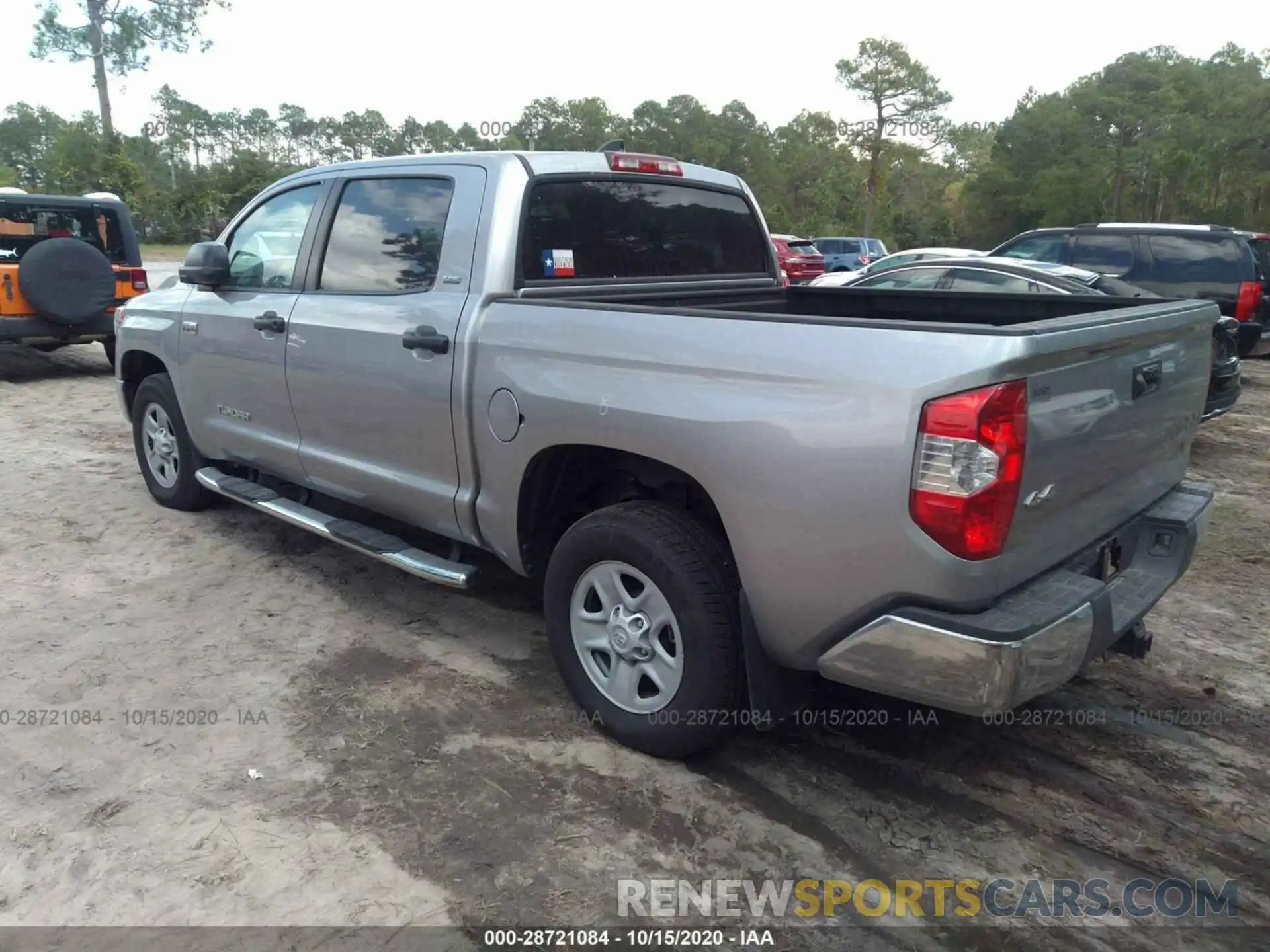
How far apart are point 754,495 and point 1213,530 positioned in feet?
14.1

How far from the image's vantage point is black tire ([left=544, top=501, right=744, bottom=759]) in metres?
2.75

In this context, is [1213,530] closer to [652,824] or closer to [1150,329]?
[1150,329]

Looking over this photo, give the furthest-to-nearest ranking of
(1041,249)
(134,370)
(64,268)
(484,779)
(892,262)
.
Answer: (892,262) < (1041,249) < (64,268) < (134,370) < (484,779)

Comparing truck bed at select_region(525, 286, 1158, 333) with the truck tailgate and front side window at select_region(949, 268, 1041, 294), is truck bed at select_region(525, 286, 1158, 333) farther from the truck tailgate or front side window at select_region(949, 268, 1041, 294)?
front side window at select_region(949, 268, 1041, 294)

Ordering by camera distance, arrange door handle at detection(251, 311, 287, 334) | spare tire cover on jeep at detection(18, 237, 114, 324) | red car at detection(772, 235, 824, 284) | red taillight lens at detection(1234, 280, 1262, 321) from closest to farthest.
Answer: door handle at detection(251, 311, 287, 334) < spare tire cover on jeep at detection(18, 237, 114, 324) < red taillight lens at detection(1234, 280, 1262, 321) < red car at detection(772, 235, 824, 284)

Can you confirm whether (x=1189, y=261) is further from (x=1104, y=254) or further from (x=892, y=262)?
(x=892, y=262)

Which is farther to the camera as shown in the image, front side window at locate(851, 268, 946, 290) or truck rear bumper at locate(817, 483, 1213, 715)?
front side window at locate(851, 268, 946, 290)

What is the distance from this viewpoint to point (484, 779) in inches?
116

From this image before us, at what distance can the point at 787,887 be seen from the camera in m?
2.49

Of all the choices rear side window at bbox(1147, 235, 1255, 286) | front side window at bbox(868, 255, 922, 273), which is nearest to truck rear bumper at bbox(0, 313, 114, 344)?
front side window at bbox(868, 255, 922, 273)

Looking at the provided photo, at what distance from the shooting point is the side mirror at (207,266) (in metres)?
4.54

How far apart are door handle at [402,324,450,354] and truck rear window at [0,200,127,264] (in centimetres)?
793

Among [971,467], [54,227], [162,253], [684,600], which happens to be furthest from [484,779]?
[162,253]

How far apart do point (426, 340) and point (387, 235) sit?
69 centimetres
